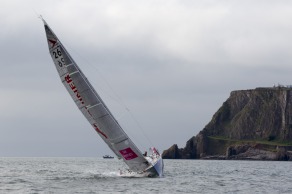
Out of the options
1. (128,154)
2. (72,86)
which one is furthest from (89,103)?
(128,154)

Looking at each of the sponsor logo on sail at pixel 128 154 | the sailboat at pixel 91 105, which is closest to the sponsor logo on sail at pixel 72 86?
the sailboat at pixel 91 105

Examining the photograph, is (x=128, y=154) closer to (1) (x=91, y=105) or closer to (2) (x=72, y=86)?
(1) (x=91, y=105)

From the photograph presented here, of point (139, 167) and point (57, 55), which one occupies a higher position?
point (57, 55)

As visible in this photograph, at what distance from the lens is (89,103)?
174ft

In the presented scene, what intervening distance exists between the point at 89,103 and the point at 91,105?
0.25 meters

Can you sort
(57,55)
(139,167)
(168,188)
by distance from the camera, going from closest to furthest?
1. (168,188)
2. (57,55)
3. (139,167)

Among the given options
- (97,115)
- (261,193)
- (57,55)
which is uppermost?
(57,55)

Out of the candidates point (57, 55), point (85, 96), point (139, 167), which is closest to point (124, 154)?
point (139, 167)

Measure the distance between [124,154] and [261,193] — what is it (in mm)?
13470

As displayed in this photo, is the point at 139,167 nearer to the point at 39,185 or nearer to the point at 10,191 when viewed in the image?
the point at 39,185

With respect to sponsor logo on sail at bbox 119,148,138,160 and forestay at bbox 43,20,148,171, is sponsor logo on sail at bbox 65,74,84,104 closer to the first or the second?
forestay at bbox 43,20,148,171

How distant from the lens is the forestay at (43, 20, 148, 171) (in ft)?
172

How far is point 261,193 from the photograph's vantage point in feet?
153

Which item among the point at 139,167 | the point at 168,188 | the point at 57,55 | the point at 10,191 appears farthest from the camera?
the point at 139,167
